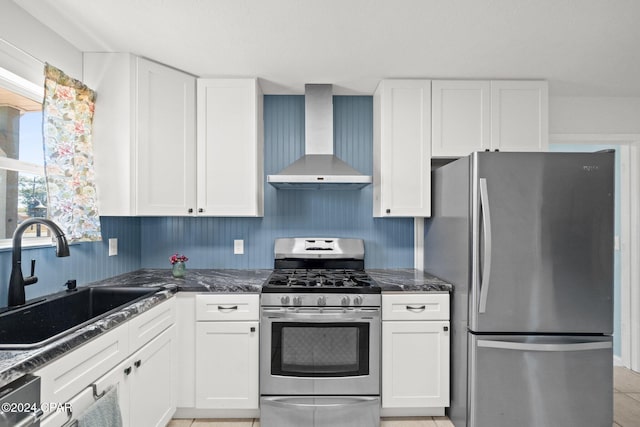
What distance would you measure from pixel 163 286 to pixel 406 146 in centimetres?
199

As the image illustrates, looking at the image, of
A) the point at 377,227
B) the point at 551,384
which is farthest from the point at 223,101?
the point at 551,384

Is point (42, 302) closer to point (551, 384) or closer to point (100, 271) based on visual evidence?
point (100, 271)

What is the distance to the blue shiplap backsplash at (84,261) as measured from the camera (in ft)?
5.78

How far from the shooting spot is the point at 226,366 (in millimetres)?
2191

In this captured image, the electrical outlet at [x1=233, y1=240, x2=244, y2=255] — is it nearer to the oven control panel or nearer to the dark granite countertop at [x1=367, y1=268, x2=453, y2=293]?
the oven control panel

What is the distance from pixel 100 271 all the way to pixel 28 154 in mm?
886

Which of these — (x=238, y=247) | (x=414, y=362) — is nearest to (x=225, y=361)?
(x=238, y=247)

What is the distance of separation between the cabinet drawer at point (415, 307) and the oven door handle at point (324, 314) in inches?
5.2

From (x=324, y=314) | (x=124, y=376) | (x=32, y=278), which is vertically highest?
(x=32, y=278)

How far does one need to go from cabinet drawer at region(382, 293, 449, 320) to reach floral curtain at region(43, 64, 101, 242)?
1975 mm

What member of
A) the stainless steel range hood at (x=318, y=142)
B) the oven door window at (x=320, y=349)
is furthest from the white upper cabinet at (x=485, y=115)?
the oven door window at (x=320, y=349)

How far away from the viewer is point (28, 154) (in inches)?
73.1

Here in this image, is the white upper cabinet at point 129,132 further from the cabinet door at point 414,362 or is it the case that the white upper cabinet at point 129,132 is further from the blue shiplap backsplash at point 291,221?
the cabinet door at point 414,362

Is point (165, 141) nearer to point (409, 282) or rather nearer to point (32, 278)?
point (32, 278)
